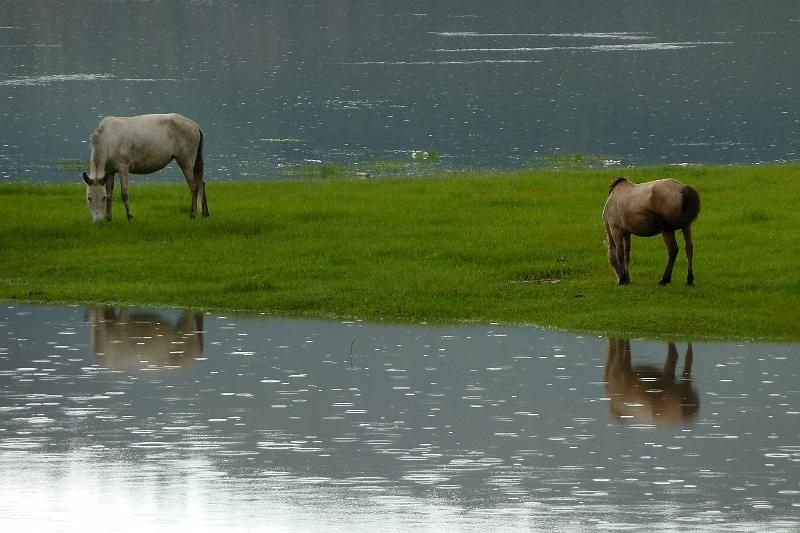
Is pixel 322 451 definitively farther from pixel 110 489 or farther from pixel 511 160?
pixel 511 160

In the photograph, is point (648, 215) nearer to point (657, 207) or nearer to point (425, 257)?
point (657, 207)

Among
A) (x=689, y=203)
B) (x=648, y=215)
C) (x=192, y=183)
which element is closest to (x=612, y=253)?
(x=648, y=215)

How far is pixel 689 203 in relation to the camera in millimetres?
21422

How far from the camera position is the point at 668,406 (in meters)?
16.8

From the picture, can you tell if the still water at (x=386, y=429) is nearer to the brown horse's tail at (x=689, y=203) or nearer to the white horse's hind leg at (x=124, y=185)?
the brown horse's tail at (x=689, y=203)

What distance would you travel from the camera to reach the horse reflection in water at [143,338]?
64.3 ft

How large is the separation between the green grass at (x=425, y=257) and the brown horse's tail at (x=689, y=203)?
107 centimetres

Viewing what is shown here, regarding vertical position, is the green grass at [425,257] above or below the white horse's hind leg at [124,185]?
below

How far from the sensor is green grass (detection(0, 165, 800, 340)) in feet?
71.7

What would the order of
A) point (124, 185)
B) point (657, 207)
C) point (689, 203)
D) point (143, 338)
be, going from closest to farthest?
1. point (143, 338)
2. point (689, 203)
3. point (657, 207)
4. point (124, 185)

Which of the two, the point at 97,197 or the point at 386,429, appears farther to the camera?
the point at 97,197

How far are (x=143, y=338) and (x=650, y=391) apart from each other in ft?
22.4

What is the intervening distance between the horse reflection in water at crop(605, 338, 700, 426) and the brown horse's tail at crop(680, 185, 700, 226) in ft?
8.47

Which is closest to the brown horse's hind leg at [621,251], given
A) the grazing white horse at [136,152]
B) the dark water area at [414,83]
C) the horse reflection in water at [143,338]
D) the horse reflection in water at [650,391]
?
the horse reflection in water at [650,391]
